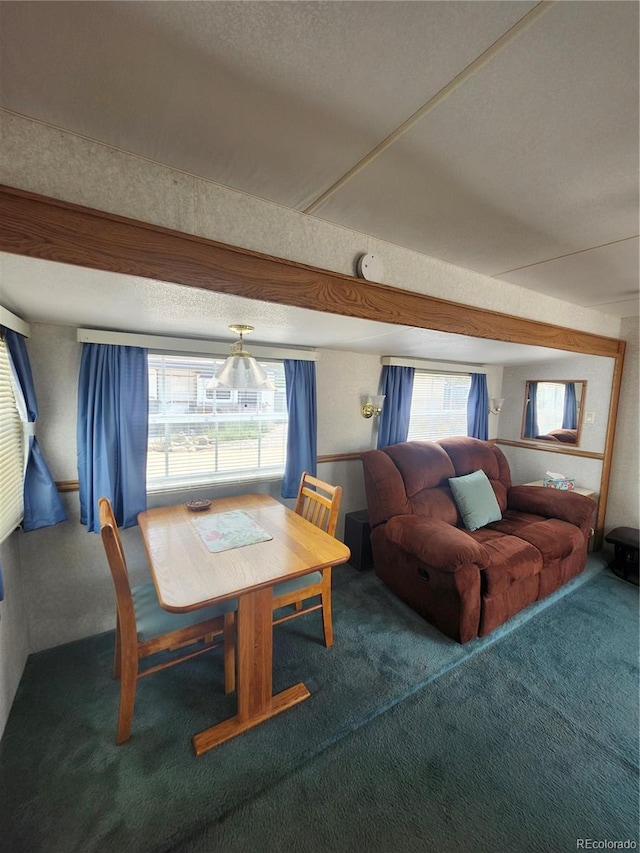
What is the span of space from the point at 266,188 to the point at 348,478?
8.21 ft

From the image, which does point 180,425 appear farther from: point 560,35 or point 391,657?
point 560,35

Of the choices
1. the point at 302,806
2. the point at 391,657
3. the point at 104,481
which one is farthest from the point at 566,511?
the point at 104,481

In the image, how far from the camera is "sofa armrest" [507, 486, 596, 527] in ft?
9.13

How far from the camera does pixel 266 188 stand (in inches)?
42.7

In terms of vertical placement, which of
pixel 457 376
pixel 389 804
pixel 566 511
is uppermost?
pixel 457 376

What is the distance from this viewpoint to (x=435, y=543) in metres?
2.14

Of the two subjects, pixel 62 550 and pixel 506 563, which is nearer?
pixel 62 550

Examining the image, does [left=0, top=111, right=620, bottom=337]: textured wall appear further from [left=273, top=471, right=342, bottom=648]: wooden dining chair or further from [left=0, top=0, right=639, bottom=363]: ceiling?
[left=273, top=471, right=342, bottom=648]: wooden dining chair

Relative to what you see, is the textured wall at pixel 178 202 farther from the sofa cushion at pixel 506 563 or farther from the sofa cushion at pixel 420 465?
the sofa cushion at pixel 506 563

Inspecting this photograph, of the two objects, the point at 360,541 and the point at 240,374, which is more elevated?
the point at 240,374

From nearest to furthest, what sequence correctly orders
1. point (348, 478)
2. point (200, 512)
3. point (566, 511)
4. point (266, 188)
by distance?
point (266, 188)
point (200, 512)
point (566, 511)
point (348, 478)

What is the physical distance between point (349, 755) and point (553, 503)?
8.25 feet

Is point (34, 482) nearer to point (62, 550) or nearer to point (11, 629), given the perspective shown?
point (62, 550)

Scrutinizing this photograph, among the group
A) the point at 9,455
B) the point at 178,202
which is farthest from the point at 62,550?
the point at 178,202
